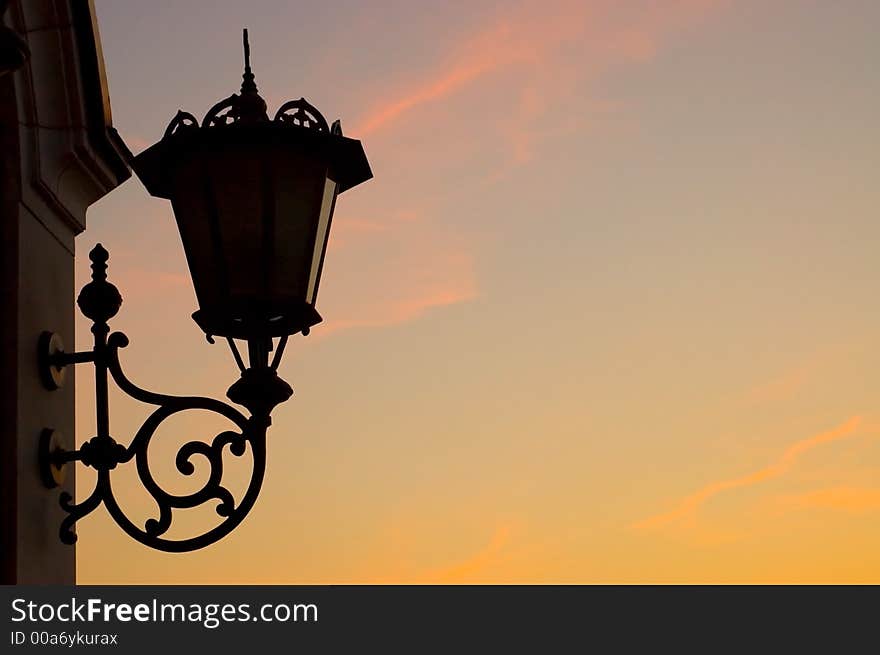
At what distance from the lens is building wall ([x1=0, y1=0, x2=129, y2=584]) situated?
4918 millimetres

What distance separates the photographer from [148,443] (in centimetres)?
489

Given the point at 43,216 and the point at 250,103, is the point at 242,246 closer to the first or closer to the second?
the point at 250,103

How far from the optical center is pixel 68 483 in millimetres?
5297

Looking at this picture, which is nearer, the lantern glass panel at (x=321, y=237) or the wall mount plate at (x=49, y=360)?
the lantern glass panel at (x=321, y=237)

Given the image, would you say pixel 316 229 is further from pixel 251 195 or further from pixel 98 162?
pixel 98 162

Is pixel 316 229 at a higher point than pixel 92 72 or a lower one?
lower

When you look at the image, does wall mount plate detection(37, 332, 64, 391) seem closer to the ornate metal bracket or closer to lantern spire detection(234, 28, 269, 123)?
the ornate metal bracket

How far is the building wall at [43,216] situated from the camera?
4.92 m

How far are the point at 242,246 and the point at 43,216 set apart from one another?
42.2 inches

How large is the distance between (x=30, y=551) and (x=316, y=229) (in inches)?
56.4

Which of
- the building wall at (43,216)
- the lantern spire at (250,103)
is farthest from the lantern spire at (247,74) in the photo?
the building wall at (43,216)

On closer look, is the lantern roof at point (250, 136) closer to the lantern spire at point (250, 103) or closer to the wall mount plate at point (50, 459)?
the lantern spire at point (250, 103)
